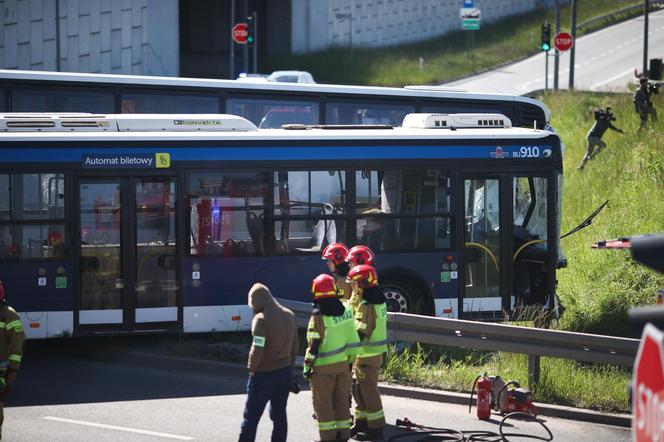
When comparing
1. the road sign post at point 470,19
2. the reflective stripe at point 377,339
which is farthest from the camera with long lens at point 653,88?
the road sign post at point 470,19

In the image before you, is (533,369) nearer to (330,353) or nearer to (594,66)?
(330,353)

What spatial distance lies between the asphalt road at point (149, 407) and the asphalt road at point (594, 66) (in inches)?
1197

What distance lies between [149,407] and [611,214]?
11.9m

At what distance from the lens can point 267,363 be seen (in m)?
9.49

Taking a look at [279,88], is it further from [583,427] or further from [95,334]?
[583,427]

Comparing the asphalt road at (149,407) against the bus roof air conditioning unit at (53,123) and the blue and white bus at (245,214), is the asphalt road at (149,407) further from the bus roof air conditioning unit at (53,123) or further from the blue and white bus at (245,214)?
the bus roof air conditioning unit at (53,123)

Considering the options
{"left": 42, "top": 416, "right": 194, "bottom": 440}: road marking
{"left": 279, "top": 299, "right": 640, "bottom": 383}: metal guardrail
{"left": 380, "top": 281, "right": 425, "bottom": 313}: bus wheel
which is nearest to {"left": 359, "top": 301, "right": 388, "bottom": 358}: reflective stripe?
{"left": 42, "top": 416, "right": 194, "bottom": 440}: road marking

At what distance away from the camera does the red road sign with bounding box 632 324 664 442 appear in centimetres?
418

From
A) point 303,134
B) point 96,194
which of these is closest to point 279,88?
point 303,134

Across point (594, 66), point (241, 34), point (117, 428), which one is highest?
point (241, 34)

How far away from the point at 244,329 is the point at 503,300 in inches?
146

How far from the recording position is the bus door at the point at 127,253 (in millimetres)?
14297

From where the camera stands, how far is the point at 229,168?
14750 millimetres

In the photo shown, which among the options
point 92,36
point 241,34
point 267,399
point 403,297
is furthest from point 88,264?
point 92,36
